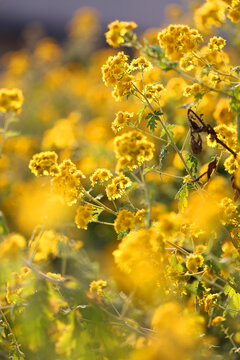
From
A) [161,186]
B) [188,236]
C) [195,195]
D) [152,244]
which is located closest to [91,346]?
[152,244]

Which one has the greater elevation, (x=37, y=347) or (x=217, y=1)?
(x=217, y=1)

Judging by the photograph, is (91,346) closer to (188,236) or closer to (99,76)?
(188,236)

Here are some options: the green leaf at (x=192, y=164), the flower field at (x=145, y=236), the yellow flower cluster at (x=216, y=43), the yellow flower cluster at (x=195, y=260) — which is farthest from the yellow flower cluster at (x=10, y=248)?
the yellow flower cluster at (x=216, y=43)

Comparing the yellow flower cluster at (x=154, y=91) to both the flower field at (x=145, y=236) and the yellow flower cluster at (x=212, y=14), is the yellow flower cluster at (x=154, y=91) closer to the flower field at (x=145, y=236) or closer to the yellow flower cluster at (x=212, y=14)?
the flower field at (x=145, y=236)

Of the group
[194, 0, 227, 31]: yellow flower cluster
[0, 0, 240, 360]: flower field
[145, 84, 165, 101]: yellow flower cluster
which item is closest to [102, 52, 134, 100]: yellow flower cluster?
[0, 0, 240, 360]: flower field

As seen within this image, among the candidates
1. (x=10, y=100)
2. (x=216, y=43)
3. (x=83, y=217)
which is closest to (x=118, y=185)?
(x=83, y=217)

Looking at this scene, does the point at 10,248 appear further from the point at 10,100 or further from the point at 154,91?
the point at 154,91

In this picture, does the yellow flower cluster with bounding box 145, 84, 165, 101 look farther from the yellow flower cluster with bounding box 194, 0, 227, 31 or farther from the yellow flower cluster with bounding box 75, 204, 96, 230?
the yellow flower cluster with bounding box 75, 204, 96, 230
